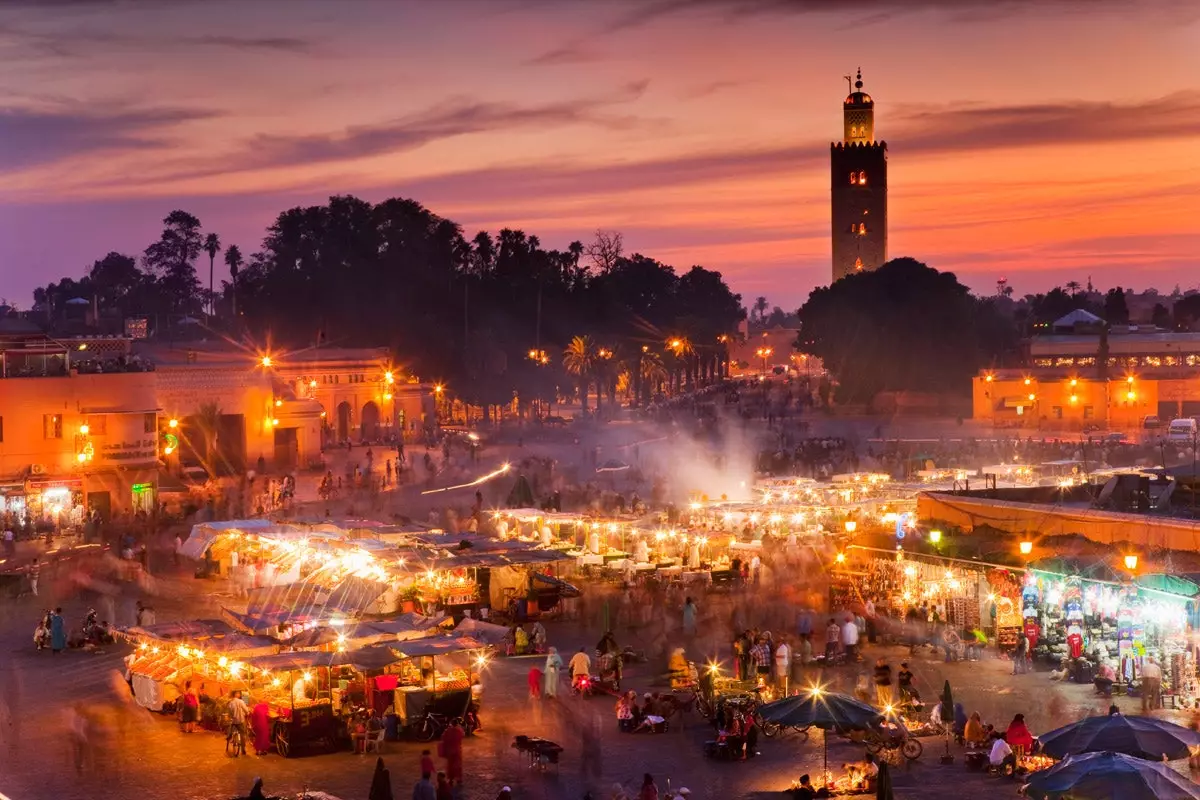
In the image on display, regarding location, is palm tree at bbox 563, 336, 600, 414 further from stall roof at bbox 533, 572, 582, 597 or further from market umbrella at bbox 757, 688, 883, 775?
market umbrella at bbox 757, 688, 883, 775

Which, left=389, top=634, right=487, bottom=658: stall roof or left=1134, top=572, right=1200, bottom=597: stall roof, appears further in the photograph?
left=1134, top=572, right=1200, bottom=597: stall roof

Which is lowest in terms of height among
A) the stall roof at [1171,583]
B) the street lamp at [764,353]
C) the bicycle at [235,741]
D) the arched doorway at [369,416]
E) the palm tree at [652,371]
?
the bicycle at [235,741]

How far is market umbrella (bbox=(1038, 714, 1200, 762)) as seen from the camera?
1523 centimetres

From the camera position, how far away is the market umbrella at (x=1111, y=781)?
44.9ft

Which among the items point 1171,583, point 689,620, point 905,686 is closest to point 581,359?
point 689,620

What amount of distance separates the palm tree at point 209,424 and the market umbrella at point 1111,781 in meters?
42.6

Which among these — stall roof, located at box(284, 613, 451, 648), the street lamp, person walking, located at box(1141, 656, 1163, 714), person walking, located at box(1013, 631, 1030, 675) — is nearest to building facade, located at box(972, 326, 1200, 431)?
person walking, located at box(1013, 631, 1030, 675)

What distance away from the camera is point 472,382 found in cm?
8062

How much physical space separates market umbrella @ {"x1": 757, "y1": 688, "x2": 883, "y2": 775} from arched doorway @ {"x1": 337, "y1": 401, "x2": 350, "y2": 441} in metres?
52.6

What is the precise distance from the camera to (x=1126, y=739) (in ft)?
50.2

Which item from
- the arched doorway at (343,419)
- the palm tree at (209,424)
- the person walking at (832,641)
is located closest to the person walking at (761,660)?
the person walking at (832,641)

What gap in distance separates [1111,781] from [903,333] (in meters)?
68.0

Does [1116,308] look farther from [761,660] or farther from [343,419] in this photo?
[761,660]

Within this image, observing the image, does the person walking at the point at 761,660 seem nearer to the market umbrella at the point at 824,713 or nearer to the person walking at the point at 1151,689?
the market umbrella at the point at 824,713
